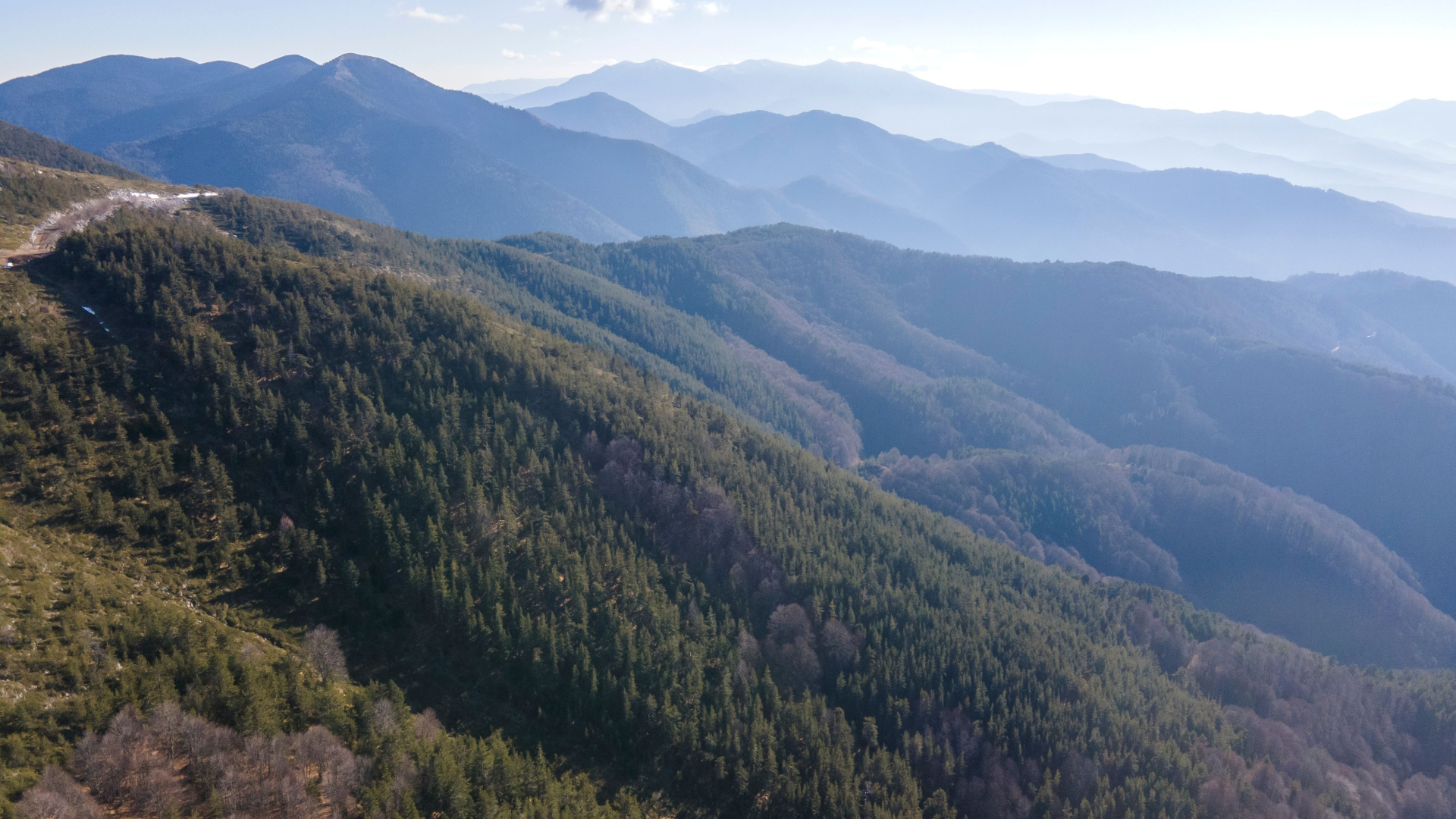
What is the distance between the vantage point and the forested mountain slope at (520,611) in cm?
6297

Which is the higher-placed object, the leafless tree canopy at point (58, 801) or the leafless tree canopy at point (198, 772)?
the leafless tree canopy at point (58, 801)

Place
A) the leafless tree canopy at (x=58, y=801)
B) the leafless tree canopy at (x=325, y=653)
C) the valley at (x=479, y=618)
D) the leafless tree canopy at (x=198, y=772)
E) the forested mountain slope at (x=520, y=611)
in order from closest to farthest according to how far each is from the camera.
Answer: the leafless tree canopy at (x=58, y=801), the leafless tree canopy at (x=198, y=772), the valley at (x=479, y=618), the forested mountain slope at (x=520, y=611), the leafless tree canopy at (x=325, y=653)

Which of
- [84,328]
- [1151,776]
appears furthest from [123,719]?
[1151,776]

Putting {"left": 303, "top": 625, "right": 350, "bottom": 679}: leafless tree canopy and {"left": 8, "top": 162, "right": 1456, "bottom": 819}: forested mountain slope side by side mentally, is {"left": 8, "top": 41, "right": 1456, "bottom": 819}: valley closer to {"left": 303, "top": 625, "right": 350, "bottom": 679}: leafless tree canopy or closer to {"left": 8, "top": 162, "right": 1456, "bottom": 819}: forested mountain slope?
{"left": 303, "top": 625, "right": 350, "bottom": 679}: leafless tree canopy

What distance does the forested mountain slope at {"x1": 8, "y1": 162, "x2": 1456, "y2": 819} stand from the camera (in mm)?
62969

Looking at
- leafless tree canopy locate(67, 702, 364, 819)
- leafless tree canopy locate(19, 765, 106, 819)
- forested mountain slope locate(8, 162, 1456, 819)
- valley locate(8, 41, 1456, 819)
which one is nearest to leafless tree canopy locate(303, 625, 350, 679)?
valley locate(8, 41, 1456, 819)

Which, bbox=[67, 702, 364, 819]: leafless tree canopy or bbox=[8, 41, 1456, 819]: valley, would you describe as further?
bbox=[8, 41, 1456, 819]: valley

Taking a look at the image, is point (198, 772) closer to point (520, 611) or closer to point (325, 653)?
point (325, 653)

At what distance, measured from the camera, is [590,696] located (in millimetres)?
77562

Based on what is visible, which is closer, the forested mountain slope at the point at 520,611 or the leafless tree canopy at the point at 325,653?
the forested mountain slope at the point at 520,611

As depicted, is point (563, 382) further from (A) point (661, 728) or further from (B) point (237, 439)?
(A) point (661, 728)

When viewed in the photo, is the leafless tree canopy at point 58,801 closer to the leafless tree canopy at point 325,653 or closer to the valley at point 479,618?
Answer: the valley at point 479,618

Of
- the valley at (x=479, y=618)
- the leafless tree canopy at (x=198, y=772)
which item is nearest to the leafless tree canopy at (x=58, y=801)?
the leafless tree canopy at (x=198, y=772)

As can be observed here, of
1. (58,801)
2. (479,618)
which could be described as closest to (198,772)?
(58,801)
